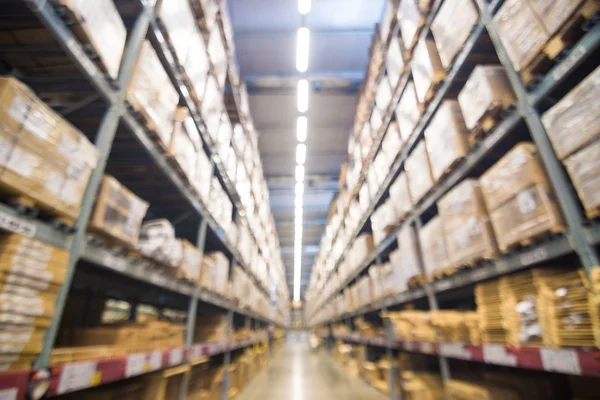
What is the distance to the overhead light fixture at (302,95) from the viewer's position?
269 inches

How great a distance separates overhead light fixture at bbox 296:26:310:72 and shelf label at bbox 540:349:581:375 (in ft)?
19.9

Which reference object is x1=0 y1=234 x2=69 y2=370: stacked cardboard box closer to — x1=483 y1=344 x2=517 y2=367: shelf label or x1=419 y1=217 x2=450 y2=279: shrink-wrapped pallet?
x1=483 y1=344 x2=517 y2=367: shelf label

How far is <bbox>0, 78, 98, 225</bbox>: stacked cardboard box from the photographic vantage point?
A: 4.08 ft

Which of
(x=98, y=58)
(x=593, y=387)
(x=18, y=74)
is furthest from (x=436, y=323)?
(x=18, y=74)

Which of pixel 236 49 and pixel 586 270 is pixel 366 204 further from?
pixel 236 49

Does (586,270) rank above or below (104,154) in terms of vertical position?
below

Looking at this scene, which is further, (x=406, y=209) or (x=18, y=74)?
(x=406, y=209)

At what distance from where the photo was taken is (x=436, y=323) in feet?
8.82

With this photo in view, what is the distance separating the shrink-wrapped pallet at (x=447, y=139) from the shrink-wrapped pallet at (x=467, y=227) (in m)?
0.25

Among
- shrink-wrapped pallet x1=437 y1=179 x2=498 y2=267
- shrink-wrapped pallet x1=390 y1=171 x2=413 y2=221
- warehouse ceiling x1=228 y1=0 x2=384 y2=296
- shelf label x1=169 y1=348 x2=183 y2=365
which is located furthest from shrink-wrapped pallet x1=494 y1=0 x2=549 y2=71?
warehouse ceiling x1=228 y1=0 x2=384 y2=296

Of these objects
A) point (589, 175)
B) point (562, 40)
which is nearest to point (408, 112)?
point (562, 40)

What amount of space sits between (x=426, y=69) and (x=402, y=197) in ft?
4.82

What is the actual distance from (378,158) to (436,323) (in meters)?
2.59

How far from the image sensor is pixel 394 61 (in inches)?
148
